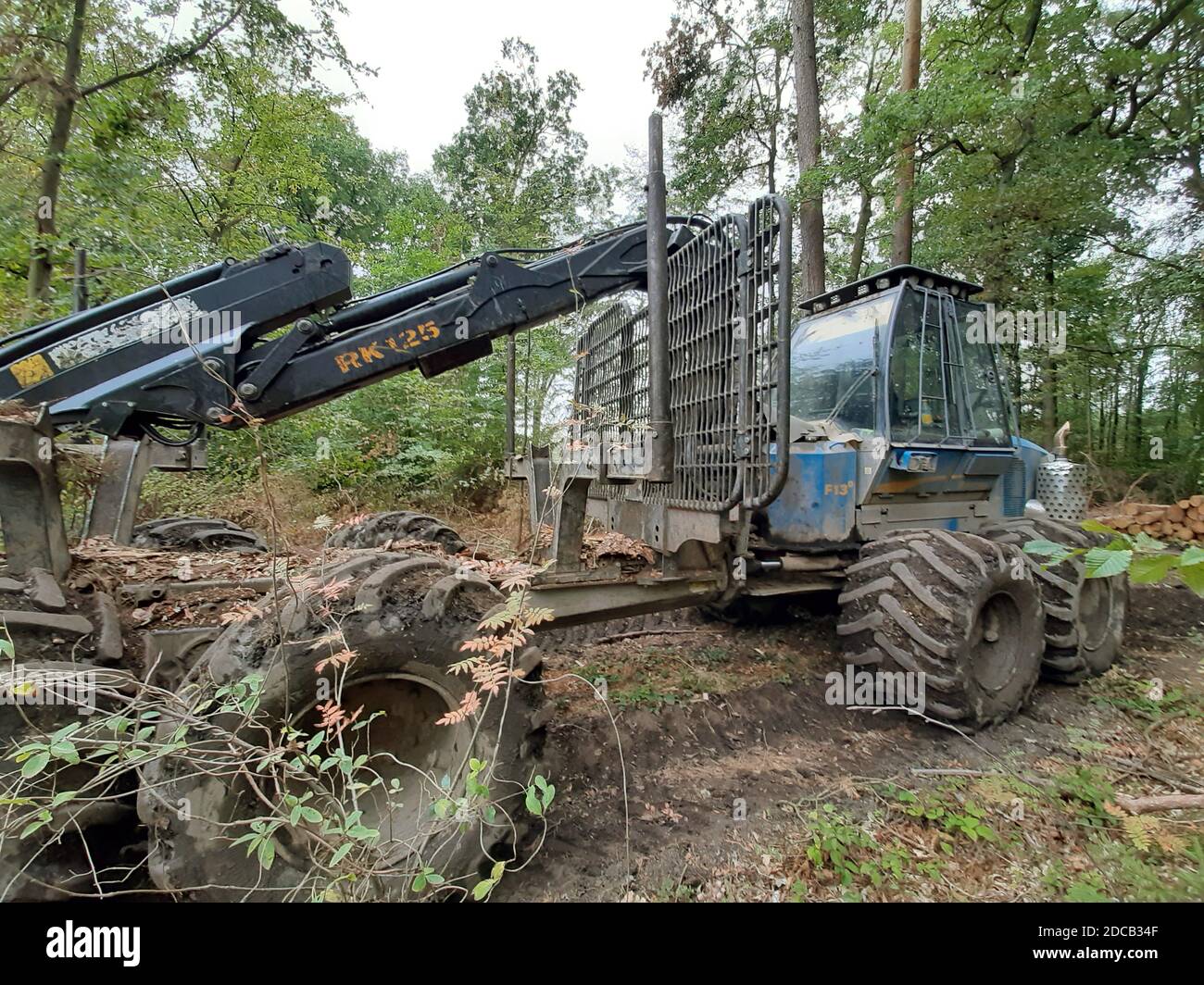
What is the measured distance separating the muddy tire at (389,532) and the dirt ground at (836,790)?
1.37 meters

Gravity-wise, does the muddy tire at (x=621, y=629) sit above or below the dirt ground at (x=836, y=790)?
above

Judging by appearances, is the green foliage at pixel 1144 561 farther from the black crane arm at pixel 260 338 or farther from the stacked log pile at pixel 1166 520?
the stacked log pile at pixel 1166 520

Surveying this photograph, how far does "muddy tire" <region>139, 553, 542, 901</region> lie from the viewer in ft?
5.60

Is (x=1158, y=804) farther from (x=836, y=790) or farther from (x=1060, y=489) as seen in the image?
(x=1060, y=489)

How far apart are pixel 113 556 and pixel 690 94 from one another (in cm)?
1561

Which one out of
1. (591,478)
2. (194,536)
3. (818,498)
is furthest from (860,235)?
(194,536)

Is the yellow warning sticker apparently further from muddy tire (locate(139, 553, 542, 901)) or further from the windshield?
the windshield

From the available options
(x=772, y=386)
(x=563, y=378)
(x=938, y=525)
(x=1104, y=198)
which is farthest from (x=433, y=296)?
(x=1104, y=198)

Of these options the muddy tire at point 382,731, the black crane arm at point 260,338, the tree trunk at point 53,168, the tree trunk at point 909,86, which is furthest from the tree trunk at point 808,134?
the tree trunk at point 53,168

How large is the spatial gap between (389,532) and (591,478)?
6.81 ft

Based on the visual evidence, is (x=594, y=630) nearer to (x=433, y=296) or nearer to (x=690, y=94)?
(x=433, y=296)

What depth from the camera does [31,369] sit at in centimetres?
236

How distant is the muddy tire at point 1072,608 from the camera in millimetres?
3965

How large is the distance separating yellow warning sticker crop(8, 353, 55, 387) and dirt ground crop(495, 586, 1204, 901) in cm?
281
